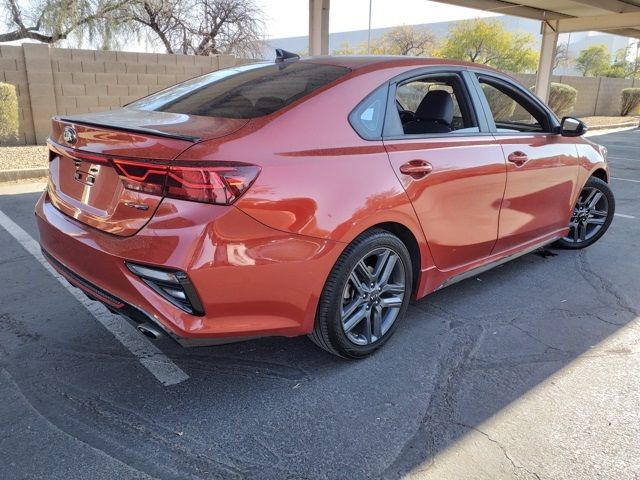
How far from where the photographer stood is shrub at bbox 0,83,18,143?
910 cm

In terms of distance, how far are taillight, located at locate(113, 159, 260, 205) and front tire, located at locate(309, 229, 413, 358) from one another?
0.70 metres

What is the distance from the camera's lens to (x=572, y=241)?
16.9ft

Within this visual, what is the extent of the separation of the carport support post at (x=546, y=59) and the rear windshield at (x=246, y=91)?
1985 centimetres

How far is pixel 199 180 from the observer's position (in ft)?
7.35

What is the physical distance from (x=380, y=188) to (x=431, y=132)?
79 cm

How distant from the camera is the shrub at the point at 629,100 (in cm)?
2641

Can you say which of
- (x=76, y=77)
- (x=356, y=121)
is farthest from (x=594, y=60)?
(x=356, y=121)

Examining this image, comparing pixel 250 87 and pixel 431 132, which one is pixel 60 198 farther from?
pixel 431 132

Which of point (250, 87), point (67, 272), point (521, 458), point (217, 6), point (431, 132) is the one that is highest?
point (217, 6)

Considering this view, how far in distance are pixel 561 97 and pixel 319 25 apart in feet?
48.5

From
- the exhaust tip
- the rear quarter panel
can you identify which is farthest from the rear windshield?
the exhaust tip

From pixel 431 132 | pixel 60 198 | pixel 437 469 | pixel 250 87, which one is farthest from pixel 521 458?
pixel 60 198

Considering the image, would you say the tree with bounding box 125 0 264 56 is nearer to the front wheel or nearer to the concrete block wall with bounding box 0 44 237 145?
the concrete block wall with bounding box 0 44 237 145

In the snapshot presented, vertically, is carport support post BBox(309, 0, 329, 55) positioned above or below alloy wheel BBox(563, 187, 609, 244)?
above
